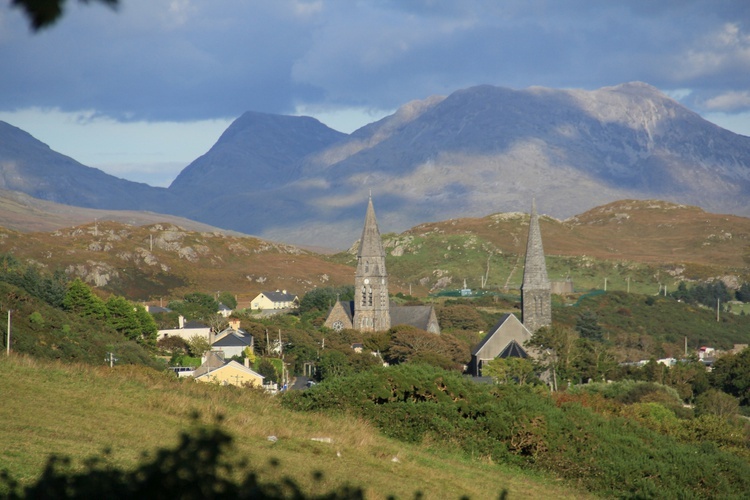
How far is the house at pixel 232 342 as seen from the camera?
207 feet

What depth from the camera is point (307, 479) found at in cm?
1328

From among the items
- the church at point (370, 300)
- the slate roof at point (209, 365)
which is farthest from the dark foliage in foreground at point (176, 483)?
the church at point (370, 300)

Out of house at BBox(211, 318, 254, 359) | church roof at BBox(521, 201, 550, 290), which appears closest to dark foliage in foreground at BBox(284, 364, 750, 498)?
house at BBox(211, 318, 254, 359)

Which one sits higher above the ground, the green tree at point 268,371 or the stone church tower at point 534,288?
the stone church tower at point 534,288

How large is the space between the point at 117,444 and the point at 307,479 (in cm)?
293

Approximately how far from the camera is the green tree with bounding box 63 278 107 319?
6012 cm

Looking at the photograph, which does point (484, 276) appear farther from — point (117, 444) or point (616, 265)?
point (117, 444)

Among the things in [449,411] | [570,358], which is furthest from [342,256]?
[449,411]

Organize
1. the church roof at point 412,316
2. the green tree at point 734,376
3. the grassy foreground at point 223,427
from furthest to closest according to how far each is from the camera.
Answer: the church roof at point 412,316
the green tree at point 734,376
the grassy foreground at point 223,427

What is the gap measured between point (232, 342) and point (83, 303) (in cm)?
954

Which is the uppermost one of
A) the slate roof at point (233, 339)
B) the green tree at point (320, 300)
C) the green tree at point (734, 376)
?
the green tree at point (320, 300)

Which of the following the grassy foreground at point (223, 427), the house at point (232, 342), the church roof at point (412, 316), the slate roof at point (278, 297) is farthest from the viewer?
the slate roof at point (278, 297)

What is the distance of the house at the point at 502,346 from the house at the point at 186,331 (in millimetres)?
18845

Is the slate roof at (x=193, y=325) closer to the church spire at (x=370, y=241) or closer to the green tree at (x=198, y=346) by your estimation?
the green tree at (x=198, y=346)
